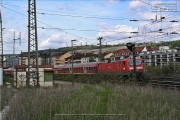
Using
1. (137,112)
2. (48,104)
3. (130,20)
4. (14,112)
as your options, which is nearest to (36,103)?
(48,104)

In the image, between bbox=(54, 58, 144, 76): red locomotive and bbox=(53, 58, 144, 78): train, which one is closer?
bbox=(53, 58, 144, 78): train

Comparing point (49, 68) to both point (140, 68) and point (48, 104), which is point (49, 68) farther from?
point (48, 104)

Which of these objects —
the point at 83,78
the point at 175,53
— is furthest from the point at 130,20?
the point at 175,53

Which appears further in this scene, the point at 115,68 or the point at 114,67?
the point at 114,67

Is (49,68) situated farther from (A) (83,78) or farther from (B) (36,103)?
(B) (36,103)

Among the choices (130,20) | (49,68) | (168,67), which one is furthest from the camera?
(168,67)

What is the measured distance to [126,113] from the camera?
10.4 m

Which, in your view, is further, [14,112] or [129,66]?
[129,66]

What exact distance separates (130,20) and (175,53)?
1823 inches

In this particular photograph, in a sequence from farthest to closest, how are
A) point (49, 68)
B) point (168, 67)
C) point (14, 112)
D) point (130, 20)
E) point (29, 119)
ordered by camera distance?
point (168, 67) → point (49, 68) → point (130, 20) → point (14, 112) → point (29, 119)

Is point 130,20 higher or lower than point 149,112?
higher

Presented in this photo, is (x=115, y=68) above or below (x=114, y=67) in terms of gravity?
below

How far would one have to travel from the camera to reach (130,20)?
32.2m

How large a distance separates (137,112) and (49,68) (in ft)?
90.9
